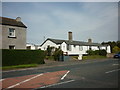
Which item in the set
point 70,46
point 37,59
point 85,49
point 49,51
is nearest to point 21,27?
point 37,59

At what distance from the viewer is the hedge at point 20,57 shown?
18438 mm

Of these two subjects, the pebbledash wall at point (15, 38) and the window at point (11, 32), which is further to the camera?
the window at point (11, 32)

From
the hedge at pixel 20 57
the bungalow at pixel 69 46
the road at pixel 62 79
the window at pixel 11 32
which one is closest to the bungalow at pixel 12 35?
the window at pixel 11 32

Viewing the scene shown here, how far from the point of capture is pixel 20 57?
20.2 m

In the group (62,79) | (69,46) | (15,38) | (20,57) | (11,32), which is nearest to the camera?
(62,79)

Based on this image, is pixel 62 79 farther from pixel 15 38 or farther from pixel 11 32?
pixel 11 32

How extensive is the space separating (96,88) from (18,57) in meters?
14.8

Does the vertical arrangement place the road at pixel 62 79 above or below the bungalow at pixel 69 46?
below

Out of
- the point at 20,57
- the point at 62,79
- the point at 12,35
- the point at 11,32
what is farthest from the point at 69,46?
the point at 62,79

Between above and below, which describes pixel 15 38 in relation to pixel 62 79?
above

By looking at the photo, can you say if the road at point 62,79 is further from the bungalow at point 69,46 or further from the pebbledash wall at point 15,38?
the bungalow at point 69,46

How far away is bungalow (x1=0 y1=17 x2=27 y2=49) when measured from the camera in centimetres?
2367

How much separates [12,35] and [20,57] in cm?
700

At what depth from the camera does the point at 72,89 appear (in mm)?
7348
